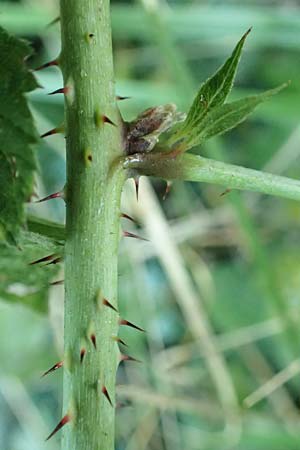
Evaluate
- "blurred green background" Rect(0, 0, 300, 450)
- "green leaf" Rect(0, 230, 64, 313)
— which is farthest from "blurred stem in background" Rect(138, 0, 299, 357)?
"green leaf" Rect(0, 230, 64, 313)

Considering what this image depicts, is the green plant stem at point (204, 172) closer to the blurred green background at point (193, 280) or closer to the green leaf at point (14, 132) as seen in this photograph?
the green leaf at point (14, 132)

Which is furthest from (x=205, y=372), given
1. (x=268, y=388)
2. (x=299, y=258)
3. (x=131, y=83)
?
(x=131, y=83)

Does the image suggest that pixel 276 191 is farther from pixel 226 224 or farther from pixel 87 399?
pixel 226 224

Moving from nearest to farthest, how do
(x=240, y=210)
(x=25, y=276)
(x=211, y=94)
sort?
(x=211, y=94)
(x=25, y=276)
(x=240, y=210)

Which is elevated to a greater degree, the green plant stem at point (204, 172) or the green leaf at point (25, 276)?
the green plant stem at point (204, 172)

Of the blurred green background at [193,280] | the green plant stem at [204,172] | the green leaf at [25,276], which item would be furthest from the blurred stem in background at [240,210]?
the green plant stem at [204,172]

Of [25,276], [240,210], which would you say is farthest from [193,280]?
[25,276]

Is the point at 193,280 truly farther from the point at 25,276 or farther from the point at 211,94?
the point at 211,94
